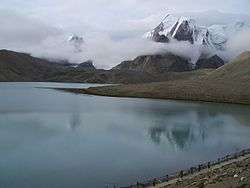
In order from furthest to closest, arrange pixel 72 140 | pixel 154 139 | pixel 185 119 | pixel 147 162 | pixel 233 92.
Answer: pixel 233 92, pixel 185 119, pixel 154 139, pixel 72 140, pixel 147 162

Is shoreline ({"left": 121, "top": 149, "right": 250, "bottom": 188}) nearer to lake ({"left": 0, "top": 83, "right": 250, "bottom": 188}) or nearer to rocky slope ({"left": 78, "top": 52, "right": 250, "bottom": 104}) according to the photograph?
lake ({"left": 0, "top": 83, "right": 250, "bottom": 188})

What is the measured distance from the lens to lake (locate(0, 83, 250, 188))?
35.7 meters

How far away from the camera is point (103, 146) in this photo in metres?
49.7

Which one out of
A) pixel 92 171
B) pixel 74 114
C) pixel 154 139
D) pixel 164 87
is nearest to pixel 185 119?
pixel 74 114

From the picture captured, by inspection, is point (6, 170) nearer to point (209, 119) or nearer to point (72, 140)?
point (72, 140)

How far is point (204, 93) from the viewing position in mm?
150375

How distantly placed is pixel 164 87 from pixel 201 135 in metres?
105

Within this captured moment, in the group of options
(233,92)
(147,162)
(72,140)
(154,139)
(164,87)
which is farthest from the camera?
(164,87)

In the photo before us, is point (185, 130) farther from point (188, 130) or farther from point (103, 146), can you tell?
point (103, 146)

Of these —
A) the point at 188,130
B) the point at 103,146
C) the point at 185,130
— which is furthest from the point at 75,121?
the point at 103,146

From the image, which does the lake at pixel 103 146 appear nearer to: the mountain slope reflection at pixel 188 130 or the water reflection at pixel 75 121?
the mountain slope reflection at pixel 188 130

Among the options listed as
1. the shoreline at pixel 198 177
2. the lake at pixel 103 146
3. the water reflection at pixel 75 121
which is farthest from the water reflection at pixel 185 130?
the shoreline at pixel 198 177

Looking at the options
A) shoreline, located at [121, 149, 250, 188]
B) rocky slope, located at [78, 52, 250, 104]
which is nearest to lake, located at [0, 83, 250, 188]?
shoreline, located at [121, 149, 250, 188]

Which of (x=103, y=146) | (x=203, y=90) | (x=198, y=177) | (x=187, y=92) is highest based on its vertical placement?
(x=203, y=90)
